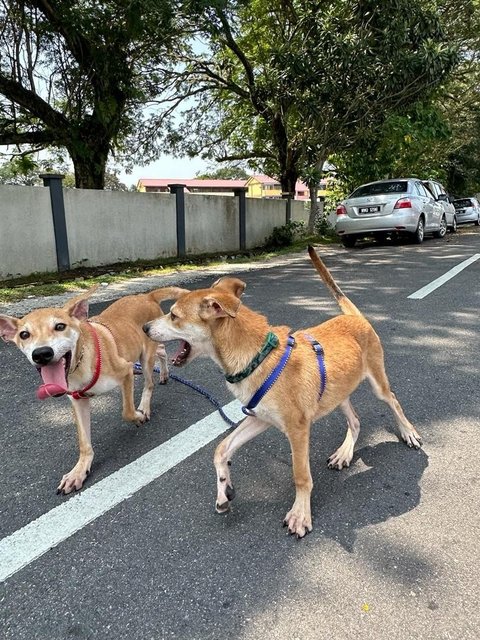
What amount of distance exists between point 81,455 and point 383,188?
47.9ft

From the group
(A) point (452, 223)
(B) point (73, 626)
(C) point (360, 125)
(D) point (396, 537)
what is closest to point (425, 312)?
(D) point (396, 537)

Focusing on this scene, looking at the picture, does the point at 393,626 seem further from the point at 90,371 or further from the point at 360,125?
the point at 360,125

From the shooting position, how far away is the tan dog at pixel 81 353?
254 cm

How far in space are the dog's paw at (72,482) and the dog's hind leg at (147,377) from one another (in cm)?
86

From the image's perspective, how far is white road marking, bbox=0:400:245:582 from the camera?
7.02 ft

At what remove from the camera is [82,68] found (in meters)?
12.3

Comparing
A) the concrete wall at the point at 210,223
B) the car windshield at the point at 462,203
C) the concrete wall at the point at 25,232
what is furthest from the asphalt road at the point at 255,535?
the car windshield at the point at 462,203

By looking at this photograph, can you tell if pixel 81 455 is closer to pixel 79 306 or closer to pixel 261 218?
pixel 79 306

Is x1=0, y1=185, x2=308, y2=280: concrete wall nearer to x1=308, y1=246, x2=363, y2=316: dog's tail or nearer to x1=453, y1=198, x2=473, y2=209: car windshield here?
x1=308, y1=246, x2=363, y2=316: dog's tail


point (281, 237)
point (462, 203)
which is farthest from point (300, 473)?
point (462, 203)


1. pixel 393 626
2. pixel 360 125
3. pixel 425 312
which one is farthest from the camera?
pixel 360 125

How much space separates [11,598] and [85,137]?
13.2m

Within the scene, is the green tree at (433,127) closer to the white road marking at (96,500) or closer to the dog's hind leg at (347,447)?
the dog's hind leg at (347,447)

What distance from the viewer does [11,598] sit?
1.88 metres
